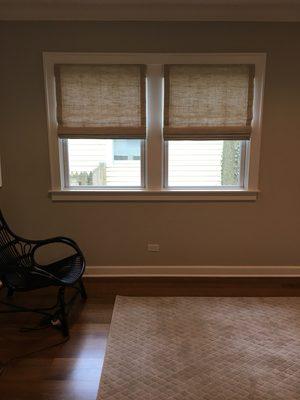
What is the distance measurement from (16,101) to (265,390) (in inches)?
122

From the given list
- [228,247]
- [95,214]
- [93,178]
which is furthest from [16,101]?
[228,247]

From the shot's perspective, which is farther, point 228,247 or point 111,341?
point 228,247

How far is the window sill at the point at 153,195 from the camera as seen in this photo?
3189mm

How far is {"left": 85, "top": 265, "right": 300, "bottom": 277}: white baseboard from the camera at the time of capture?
3.33 m

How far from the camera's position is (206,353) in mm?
2152

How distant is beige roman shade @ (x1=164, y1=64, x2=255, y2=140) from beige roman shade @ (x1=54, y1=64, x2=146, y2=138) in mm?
286

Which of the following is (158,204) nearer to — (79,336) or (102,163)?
(102,163)

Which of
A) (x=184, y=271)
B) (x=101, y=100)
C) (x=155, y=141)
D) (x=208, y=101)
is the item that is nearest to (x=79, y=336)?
(x=184, y=271)

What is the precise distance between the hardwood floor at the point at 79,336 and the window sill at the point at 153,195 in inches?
33.6

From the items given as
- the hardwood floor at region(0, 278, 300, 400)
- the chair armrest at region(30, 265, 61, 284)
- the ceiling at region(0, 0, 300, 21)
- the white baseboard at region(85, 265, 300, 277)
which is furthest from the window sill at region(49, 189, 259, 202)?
the ceiling at region(0, 0, 300, 21)

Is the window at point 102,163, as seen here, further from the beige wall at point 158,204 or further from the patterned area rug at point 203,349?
the patterned area rug at point 203,349

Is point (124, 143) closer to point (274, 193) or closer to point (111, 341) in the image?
point (274, 193)

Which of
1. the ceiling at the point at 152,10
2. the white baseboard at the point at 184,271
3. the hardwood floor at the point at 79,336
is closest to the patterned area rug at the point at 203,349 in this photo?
the hardwood floor at the point at 79,336

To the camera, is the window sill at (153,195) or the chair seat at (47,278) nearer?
the chair seat at (47,278)
